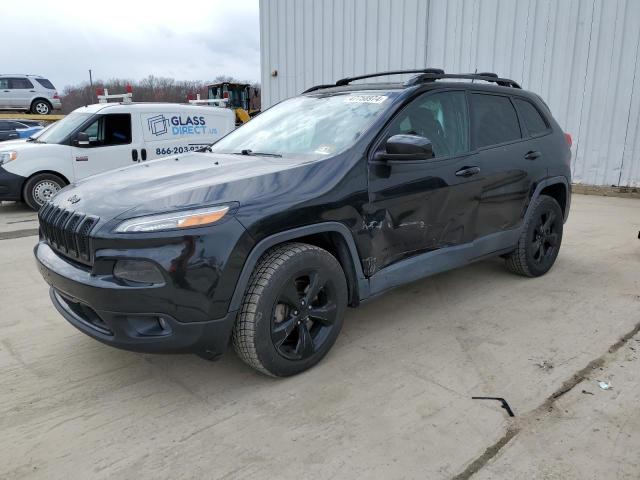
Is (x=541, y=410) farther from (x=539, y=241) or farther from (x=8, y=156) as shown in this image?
(x=8, y=156)

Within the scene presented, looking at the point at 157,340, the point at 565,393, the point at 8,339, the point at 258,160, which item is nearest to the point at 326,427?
the point at 157,340

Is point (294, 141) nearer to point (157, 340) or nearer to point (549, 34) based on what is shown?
point (157, 340)

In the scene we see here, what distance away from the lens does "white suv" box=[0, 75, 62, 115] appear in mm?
22234

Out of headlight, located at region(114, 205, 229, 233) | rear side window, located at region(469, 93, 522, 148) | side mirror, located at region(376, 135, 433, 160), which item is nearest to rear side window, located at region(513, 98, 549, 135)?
rear side window, located at region(469, 93, 522, 148)

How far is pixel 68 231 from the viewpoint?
271 cm

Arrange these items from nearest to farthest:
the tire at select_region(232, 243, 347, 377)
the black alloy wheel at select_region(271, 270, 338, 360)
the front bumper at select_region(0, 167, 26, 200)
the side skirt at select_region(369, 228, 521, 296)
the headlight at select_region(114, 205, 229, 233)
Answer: the headlight at select_region(114, 205, 229, 233), the tire at select_region(232, 243, 347, 377), the black alloy wheel at select_region(271, 270, 338, 360), the side skirt at select_region(369, 228, 521, 296), the front bumper at select_region(0, 167, 26, 200)

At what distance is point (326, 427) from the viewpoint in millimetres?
2572

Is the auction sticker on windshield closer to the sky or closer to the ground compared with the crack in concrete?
closer to the sky

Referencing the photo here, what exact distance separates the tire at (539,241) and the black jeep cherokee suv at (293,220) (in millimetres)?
122

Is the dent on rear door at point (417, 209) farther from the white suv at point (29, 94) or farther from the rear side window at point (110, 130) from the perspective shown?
the white suv at point (29, 94)

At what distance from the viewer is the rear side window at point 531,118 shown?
456 centimetres

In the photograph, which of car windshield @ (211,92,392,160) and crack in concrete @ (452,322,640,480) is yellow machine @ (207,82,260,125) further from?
crack in concrete @ (452,322,640,480)

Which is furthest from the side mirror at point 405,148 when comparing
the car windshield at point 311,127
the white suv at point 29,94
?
the white suv at point 29,94

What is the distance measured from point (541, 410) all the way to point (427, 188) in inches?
60.5
